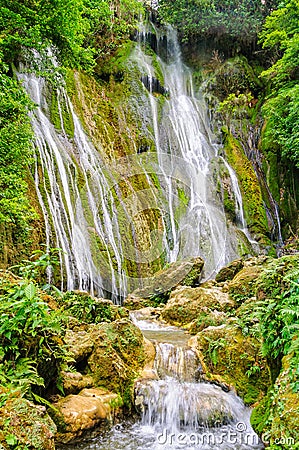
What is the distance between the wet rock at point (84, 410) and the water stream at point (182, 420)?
14cm

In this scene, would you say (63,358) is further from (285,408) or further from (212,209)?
(212,209)

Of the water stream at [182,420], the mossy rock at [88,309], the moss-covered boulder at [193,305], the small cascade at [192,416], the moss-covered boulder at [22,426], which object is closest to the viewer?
the moss-covered boulder at [22,426]

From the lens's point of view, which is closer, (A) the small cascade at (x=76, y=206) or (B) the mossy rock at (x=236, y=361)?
(B) the mossy rock at (x=236, y=361)

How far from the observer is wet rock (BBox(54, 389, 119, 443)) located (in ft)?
11.7

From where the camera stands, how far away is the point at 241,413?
4379mm

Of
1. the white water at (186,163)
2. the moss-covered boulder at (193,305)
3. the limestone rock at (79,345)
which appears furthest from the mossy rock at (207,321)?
the white water at (186,163)

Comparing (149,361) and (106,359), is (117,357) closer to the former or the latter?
(106,359)

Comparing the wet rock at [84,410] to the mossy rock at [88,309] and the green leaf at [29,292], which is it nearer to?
the green leaf at [29,292]

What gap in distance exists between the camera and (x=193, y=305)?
8086mm

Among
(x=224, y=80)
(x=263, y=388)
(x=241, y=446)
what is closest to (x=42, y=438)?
(x=241, y=446)

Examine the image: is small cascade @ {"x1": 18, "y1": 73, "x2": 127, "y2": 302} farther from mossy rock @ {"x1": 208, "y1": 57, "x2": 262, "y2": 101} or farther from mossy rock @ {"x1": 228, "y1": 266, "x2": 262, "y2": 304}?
mossy rock @ {"x1": 208, "y1": 57, "x2": 262, "y2": 101}

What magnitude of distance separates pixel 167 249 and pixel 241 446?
9442 millimetres

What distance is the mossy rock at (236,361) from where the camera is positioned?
15.2 feet

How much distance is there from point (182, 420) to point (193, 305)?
3.93 m
